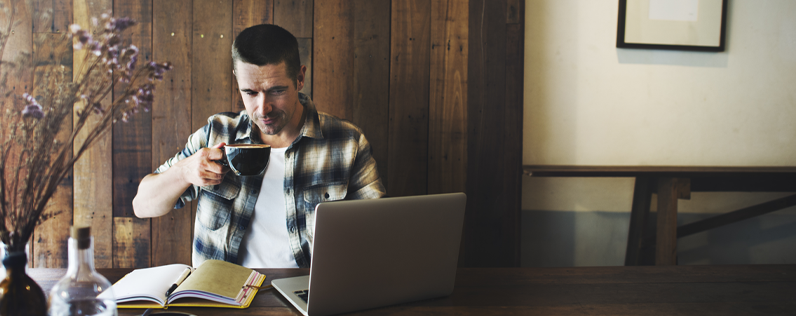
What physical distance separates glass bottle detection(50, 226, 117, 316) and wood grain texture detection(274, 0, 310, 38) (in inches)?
49.5

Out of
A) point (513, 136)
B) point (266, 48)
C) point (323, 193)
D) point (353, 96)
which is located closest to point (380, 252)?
point (323, 193)

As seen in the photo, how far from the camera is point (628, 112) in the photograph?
6.63 feet

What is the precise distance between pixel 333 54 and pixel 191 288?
3.66 ft

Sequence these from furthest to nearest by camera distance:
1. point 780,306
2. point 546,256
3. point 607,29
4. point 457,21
A: point 546,256
point 607,29
point 457,21
point 780,306

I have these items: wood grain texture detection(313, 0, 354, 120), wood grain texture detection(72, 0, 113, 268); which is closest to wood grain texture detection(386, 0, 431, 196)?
wood grain texture detection(313, 0, 354, 120)

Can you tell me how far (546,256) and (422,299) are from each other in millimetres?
1391

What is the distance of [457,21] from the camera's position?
1.75 m

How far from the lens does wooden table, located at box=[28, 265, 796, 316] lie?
854mm

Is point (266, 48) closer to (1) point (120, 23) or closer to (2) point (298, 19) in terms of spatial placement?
(2) point (298, 19)

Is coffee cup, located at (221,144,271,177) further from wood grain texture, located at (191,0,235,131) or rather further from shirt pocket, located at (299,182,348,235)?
wood grain texture, located at (191,0,235,131)

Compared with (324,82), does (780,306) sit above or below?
below

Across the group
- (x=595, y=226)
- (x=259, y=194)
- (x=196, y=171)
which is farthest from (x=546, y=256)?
(x=196, y=171)

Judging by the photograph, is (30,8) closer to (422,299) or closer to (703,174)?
(422,299)

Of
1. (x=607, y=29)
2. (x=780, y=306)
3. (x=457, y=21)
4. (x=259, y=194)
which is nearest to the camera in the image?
(x=780, y=306)
